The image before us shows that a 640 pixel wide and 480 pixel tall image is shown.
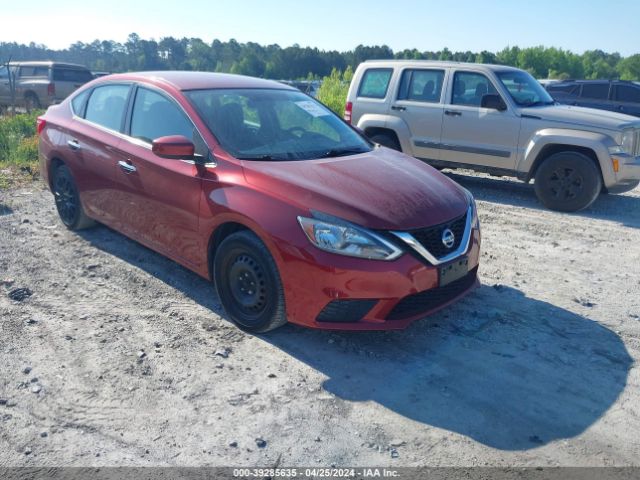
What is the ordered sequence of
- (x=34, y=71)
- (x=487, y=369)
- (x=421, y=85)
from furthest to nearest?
(x=34, y=71) < (x=421, y=85) < (x=487, y=369)

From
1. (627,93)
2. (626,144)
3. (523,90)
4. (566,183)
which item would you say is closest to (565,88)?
(627,93)

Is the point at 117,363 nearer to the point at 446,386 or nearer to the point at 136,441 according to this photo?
the point at 136,441

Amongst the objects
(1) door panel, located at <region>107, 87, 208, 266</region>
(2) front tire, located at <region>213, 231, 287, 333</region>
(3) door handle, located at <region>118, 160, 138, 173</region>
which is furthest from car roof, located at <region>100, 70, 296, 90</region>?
(2) front tire, located at <region>213, 231, 287, 333</region>

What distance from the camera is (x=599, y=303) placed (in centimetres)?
477

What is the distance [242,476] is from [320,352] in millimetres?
1261

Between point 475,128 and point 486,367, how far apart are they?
5.50 metres

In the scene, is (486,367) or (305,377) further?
(486,367)

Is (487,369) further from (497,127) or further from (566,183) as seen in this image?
(497,127)

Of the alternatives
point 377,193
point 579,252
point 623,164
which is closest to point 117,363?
point 377,193

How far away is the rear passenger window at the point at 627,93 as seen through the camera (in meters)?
13.7

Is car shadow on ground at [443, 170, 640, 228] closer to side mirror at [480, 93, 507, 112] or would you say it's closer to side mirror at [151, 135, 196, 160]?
side mirror at [480, 93, 507, 112]

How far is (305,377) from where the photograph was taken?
3.59 metres

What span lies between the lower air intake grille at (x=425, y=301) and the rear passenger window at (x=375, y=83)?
599 cm

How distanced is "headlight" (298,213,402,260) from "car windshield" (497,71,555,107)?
567 centimetres
